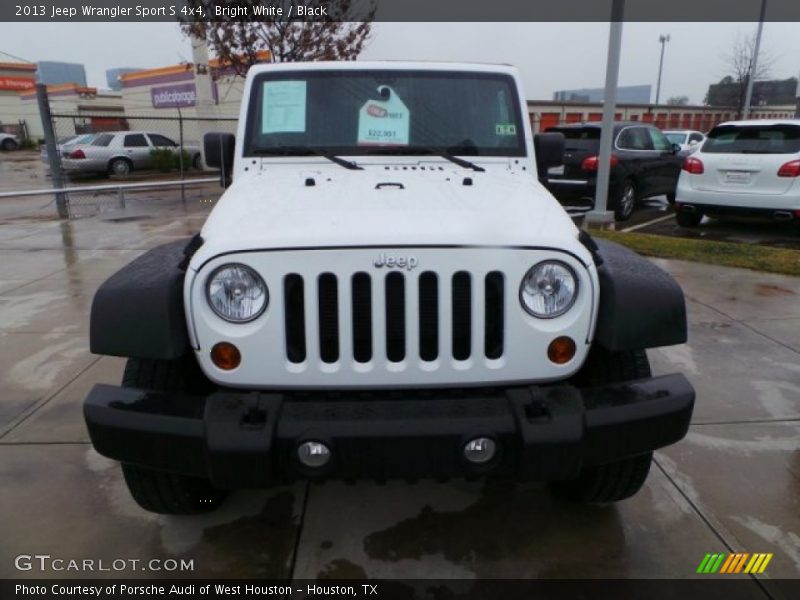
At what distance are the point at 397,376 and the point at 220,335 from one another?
61 centimetres

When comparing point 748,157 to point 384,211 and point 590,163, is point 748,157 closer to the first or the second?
point 590,163

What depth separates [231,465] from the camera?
1.95 metres

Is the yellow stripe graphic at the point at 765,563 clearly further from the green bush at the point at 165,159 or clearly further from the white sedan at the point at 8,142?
the white sedan at the point at 8,142

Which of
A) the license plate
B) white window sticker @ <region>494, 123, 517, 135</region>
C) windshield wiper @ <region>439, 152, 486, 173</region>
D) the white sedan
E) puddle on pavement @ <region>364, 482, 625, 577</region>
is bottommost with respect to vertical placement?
the white sedan

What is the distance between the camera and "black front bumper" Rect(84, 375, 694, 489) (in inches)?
77.1

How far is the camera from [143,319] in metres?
2.09

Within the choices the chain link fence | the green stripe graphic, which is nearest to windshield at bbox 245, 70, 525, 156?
the green stripe graphic

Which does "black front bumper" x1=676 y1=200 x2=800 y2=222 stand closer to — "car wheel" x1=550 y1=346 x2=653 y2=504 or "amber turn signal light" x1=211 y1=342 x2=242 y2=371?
"car wheel" x1=550 y1=346 x2=653 y2=504

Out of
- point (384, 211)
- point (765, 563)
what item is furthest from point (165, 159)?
point (765, 563)

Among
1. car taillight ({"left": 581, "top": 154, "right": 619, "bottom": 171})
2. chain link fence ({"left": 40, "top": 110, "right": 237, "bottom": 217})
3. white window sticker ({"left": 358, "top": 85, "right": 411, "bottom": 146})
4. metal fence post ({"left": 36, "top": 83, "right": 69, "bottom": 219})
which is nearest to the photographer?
white window sticker ({"left": 358, "top": 85, "right": 411, "bottom": 146})

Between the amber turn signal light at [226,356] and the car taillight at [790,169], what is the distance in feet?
27.5

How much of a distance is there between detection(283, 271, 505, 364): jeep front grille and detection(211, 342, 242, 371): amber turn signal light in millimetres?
176

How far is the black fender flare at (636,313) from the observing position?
2141mm

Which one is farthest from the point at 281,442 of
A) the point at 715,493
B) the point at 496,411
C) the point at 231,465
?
the point at 715,493
